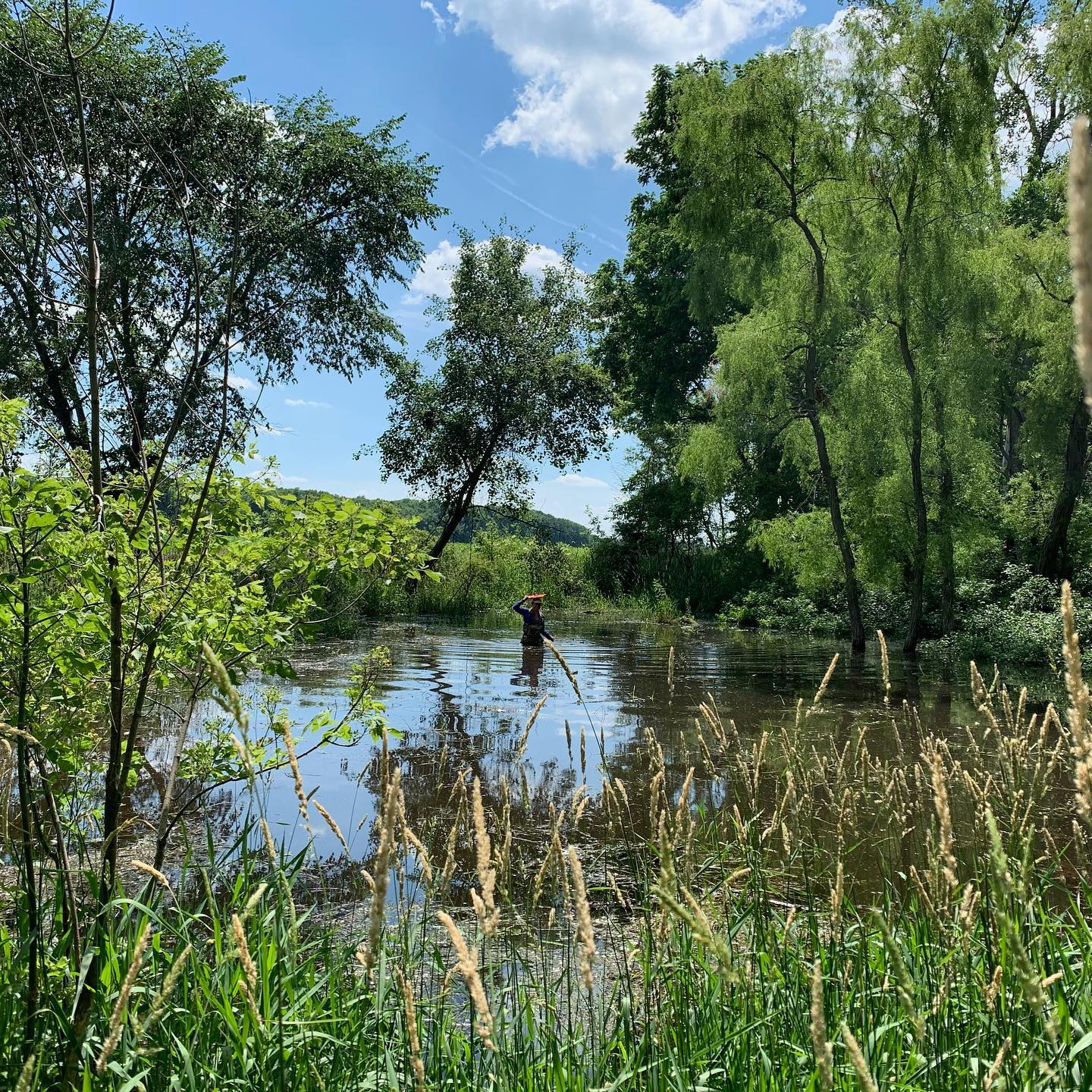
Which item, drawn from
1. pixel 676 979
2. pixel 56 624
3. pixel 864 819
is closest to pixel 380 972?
pixel 676 979

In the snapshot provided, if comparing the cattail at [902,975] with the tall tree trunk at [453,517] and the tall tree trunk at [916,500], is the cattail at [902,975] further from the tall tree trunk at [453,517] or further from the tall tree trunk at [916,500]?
the tall tree trunk at [453,517]

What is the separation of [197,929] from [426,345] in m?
26.1

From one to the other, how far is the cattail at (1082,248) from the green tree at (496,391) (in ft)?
85.9

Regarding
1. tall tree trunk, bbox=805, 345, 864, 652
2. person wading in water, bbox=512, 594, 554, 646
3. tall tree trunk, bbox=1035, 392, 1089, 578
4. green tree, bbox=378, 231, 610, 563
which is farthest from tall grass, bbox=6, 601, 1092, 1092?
green tree, bbox=378, 231, 610, 563

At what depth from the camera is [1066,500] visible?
17656 mm

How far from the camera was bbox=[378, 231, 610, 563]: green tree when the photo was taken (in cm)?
2752

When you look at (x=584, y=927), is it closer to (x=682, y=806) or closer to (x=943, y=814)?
(x=943, y=814)

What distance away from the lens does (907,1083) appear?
2.08 metres

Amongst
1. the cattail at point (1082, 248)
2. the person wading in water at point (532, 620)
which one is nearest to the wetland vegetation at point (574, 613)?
the cattail at point (1082, 248)

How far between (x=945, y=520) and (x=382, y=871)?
1670cm

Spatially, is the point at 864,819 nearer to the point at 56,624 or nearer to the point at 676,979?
the point at 676,979

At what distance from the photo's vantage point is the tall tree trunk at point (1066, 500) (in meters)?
16.9

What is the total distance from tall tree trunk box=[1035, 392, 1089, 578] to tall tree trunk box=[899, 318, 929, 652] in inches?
119

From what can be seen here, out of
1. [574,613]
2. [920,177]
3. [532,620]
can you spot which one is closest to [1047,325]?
[920,177]
